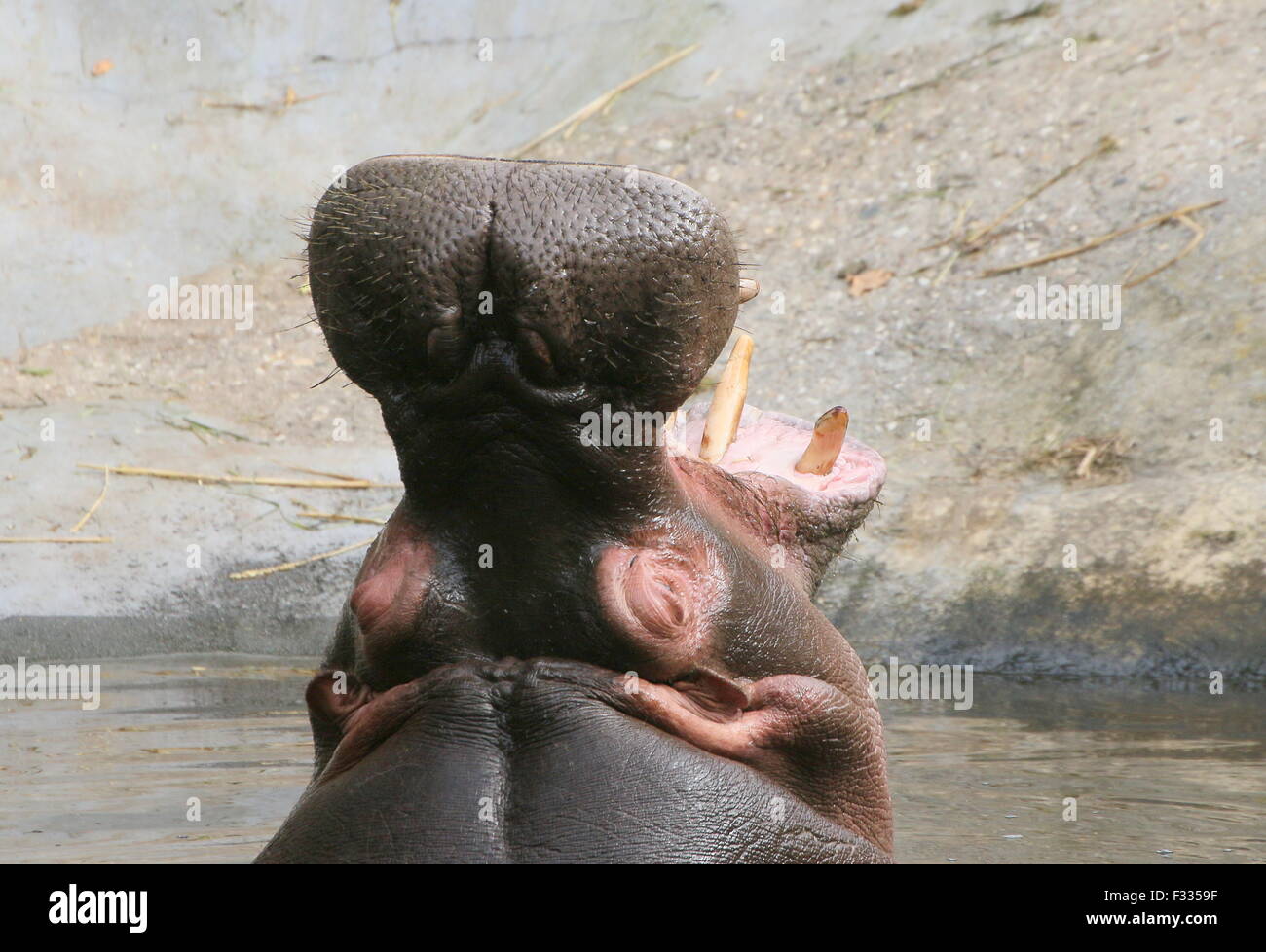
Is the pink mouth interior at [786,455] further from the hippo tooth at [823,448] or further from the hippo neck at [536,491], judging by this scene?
the hippo neck at [536,491]

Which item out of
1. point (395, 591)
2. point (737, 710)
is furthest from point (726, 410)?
point (395, 591)

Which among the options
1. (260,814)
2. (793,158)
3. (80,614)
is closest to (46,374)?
(80,614)

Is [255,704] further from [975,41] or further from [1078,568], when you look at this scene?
[975,41]

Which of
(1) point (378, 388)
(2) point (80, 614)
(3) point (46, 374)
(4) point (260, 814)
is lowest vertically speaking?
(4) point (260, 814)

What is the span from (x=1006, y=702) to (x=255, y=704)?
268 centimetres

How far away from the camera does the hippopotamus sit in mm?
1930

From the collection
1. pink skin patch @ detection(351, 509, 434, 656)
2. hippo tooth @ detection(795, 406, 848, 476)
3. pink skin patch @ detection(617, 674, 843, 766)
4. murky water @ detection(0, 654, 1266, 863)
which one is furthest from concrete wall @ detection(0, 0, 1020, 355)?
pink skin patch @ detection(617, 674, 843, 766)

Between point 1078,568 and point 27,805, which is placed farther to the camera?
point 1078,568

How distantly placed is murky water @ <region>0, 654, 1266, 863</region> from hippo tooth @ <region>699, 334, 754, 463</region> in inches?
47.8

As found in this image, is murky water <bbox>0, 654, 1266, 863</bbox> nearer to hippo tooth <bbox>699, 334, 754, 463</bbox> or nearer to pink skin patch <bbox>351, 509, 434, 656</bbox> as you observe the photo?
hippo tooth <bbox>699, 334, 754, 463</bbox>

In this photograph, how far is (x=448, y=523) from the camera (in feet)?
6.95

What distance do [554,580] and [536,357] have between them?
0.32 metres

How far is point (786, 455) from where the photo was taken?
9.11 feet

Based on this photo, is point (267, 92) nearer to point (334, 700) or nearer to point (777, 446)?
point (777, 446)
